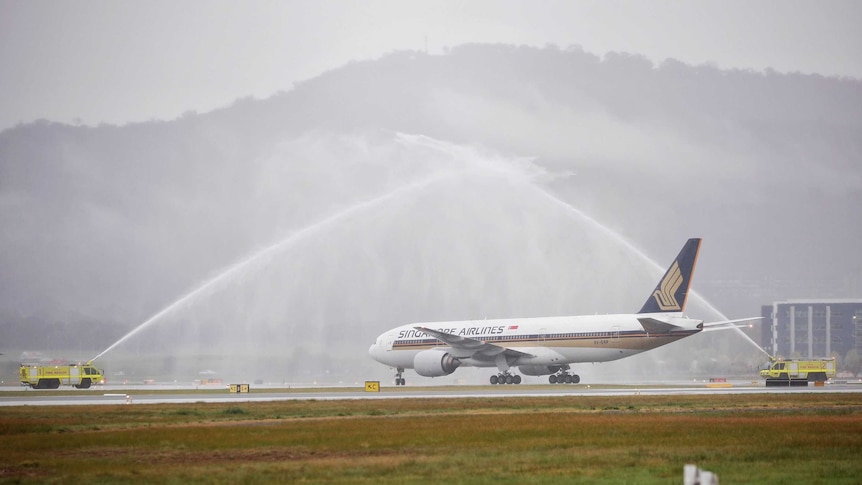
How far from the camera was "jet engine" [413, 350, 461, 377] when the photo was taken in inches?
3816

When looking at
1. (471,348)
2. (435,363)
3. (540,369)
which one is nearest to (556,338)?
(540,369)

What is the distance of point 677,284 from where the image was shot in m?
87.4

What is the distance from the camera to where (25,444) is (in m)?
37.6

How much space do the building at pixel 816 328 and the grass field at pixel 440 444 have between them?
127 meters

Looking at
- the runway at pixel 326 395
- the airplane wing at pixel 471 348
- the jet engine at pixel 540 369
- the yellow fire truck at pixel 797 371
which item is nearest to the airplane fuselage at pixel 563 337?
the airplane wing at pixel 471 348

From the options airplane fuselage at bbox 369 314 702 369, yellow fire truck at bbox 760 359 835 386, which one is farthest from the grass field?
yellow fire truck at bbox 760 359 835 386

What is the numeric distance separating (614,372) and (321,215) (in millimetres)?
87725

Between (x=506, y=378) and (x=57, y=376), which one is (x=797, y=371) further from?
(x=57, y=376)

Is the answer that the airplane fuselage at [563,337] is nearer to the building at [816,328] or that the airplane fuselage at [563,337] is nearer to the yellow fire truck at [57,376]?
the yellow fire truck at [57,376]

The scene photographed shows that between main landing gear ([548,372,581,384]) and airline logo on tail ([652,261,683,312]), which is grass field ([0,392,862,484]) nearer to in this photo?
airline logo on tail ([652,261,683,312])

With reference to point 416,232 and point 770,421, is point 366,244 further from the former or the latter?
point 770,421

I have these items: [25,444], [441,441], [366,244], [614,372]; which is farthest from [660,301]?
[366,244]

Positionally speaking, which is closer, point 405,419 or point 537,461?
point 537,461

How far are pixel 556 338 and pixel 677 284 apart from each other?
36.2 feet
